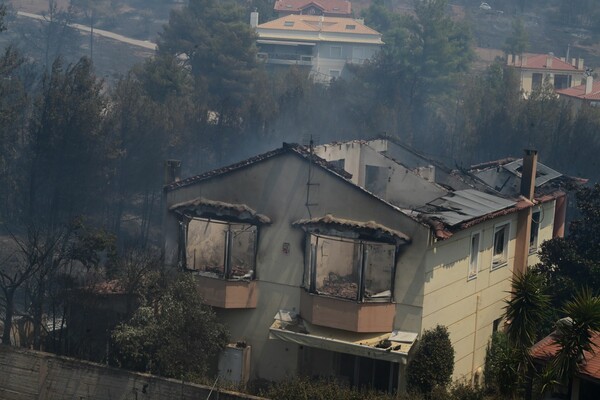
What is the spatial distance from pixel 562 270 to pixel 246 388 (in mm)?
9595

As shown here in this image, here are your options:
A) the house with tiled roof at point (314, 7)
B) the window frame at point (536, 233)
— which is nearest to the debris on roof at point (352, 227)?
the window frame at point (536, 233)

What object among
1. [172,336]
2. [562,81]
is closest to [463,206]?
[172,336]

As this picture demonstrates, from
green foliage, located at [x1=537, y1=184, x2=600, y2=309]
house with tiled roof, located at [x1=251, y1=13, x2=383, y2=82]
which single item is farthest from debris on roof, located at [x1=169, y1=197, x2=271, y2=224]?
house with tiled roof, located at [x1=251, y1=13, x2=383, y2=82]

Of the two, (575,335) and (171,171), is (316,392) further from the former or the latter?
(171,171)

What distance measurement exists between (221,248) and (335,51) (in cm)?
7468

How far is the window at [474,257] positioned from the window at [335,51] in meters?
73.6

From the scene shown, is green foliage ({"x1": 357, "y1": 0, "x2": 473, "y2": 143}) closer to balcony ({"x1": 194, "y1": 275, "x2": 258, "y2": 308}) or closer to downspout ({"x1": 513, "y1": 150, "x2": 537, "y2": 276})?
downspout ({"x1": 513, "y1": 150, "x2": 537, "y2": 276})

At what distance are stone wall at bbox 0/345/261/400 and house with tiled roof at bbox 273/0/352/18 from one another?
311 ft

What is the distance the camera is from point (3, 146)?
4334 centimetres

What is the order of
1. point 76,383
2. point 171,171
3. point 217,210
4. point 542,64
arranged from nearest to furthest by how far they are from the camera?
1. point 76,383
2. point 217,210
3. point 171,171
4. point 542,64

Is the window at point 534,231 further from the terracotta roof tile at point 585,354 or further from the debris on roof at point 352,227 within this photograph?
the debris on roof at point 352,227

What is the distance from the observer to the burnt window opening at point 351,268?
22.3 meters

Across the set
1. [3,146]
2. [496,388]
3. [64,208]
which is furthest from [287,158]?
[3,146]

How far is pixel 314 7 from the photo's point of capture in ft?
396
